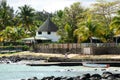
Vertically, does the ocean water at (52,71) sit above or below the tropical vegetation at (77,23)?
below

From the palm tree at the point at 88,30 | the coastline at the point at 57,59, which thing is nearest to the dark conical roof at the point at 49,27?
the coastline at the point at 57,59

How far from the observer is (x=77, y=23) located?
9494 centimetres

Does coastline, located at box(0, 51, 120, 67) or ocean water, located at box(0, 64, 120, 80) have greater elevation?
coastline, located at box(0, 51, 120, 67)

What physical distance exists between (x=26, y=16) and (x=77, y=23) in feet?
81.0

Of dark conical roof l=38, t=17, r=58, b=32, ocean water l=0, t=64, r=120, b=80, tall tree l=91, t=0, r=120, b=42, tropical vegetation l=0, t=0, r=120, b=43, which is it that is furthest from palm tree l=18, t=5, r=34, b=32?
ocean water l=0, t=64, r=120, b=80

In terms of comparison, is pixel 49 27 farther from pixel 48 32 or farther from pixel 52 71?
pixel 52 71

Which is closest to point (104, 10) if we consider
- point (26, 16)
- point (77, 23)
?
point (77, 23)

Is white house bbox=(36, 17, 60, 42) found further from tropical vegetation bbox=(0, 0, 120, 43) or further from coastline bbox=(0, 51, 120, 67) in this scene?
coastline bbox=(0, 51, 120, 67)

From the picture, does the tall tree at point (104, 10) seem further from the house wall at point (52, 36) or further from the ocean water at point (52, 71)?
the ocean water at point (52, 71)

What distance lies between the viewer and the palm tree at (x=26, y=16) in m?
115

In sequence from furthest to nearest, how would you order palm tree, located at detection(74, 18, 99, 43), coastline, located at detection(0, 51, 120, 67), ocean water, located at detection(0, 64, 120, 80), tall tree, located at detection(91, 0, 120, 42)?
tall tree, located at detection(91, 0, 120, 42), palm tree, located at detection(74, 18, 99, 43), coastline, located at detection(0, 51, 120, 67), ocean water, located at detection(0, 64, 120, 80)

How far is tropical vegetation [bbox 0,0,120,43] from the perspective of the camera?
7756cm

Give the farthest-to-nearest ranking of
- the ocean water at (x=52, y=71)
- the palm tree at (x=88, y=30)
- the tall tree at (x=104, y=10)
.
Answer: the tall tree at (x=104, y=10) → the palm tree at (x=88, y=30) → the ocean water at (x=52, y=71)

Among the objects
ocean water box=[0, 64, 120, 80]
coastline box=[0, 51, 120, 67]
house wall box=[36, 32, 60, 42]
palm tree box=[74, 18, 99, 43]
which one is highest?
palm tree box=[74, 18, 99, 43]
